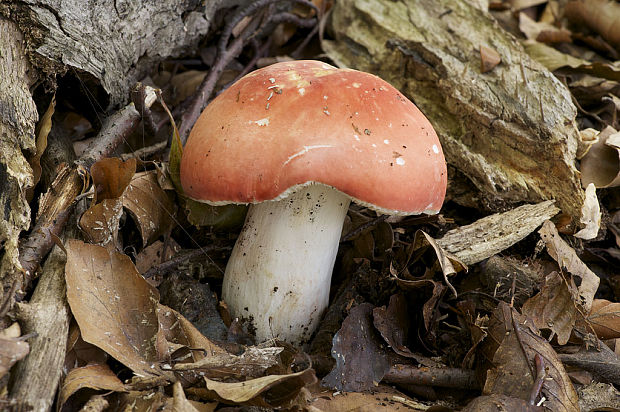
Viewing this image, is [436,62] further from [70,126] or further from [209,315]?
[70,126]

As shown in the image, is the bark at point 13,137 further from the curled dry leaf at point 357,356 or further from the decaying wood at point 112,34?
the curled dry leaf at point 357,356

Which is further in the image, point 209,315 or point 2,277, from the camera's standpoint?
point 209,315

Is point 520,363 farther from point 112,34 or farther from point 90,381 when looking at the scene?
point 112,34

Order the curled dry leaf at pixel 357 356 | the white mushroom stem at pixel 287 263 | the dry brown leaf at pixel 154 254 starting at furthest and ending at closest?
the dry brown leaf at pixel 154 254, the white mushroom stem at pixel 287 263, the curled dry leaf at pixel 357 356

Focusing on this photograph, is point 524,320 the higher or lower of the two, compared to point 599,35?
lower

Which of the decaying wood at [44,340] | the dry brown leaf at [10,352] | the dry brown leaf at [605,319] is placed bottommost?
the dry brown leaf at [605,319]

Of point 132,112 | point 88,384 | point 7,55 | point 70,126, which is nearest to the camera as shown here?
point 88,384

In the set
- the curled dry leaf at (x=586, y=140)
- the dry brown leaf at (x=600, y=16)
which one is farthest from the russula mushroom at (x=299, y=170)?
the dry brown leaf at (x=600, y=16)

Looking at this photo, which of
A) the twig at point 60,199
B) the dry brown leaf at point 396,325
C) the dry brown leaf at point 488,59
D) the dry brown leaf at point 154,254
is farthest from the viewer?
the dry brown leaf at point 488,59

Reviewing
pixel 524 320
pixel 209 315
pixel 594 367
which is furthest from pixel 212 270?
pixel 594 367
